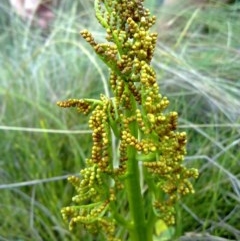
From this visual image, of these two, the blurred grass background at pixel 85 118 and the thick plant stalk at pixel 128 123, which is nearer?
the thick plant stalk at pixel 128 123

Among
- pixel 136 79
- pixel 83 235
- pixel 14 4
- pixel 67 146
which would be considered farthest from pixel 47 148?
pixel 14 4

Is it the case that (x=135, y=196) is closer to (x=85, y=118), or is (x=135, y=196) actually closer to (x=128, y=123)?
(x=128, y=123)

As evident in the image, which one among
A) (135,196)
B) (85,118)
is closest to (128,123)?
(135,196)

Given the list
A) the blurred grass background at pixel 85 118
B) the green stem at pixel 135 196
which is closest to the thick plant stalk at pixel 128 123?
the green stem at pixel 135 196

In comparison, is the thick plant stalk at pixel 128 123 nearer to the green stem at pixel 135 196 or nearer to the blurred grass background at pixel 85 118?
the green stem at pixel 135 196

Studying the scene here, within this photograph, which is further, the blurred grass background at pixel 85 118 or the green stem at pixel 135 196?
the blurred grass background at pixel 85 118

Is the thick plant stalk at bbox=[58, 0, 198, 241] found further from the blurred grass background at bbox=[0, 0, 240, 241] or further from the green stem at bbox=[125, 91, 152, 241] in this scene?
the blurred grass background at bbox=[0, 0, 240, 241]

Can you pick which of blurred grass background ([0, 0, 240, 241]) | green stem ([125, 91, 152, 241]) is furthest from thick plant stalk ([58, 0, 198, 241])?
blurred grass background ([0, 0, 240, 241])
